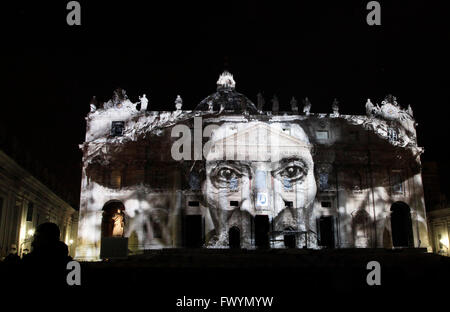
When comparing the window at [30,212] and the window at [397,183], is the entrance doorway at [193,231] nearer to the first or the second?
the window at [30,212]

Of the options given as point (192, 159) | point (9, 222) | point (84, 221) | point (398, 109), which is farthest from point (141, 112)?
point (398, 109)

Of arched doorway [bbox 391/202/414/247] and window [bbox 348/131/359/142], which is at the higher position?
window [bbox 348/131/359/142]

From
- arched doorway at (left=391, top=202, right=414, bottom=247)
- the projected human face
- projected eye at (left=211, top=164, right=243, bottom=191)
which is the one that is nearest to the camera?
the projected human face

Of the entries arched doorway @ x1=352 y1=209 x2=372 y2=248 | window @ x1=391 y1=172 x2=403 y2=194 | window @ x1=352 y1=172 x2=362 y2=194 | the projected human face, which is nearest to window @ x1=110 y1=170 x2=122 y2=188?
the projected human face

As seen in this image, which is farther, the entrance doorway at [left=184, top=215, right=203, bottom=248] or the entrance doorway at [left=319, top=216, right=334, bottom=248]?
the entrance doorway at [left=319, top=216, right=334, bottom=248]

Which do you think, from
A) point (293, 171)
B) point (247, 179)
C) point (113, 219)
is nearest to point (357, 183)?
point (293, 171)

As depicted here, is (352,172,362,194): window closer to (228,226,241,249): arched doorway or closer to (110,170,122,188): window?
(228,226,241,249): arched doorway

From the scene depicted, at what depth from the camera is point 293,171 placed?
142 feet

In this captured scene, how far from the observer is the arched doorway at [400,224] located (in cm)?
4519

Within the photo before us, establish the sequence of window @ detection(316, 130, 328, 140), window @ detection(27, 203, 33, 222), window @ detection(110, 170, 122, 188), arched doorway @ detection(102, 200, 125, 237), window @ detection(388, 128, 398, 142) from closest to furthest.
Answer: window @ detection(27, 203, 33, 222)
window @ detection(110, 170, 122, 188)
window @ detection(316, 130, 328, 140)
window @ detection(388, 128, 398, 142)
arched doorway @ detection(102, 200, 125, 237)

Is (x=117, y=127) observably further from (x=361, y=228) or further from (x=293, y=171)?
(x=361, y=228)

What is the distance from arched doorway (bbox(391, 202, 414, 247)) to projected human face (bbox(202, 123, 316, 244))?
35.6ft

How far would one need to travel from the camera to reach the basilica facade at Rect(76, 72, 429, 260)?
42.2 metres
